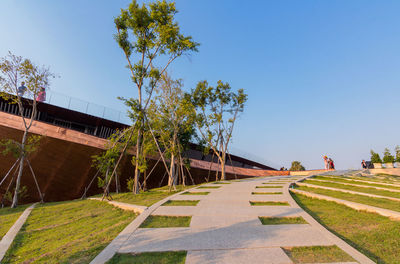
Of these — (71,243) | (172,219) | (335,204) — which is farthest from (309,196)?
(71,243)

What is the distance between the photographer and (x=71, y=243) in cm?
322

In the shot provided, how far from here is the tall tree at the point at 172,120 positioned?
1168cm

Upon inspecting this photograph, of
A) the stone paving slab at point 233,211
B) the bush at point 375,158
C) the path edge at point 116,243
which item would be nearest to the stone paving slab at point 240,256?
the path edge at point 116,243

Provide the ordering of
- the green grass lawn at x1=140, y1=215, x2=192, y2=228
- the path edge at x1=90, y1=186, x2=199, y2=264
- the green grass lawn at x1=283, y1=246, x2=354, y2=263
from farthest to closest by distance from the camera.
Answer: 1. the green grass lawn at x1=140, y1=215, x2=192, y2=228
2. the path edge at x1=90, y1=186, x2=199, y2=264
3. the green grass lawn at x1=283, y1=246, x2=354, y2=263

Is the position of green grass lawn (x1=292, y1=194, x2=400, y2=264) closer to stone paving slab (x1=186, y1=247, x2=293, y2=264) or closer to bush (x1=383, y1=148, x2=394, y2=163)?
stone paving slab (x1=186, y1=247, x2=293, y2=264)

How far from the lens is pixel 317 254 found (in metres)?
2.47

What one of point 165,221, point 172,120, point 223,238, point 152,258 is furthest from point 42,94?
point 223,238

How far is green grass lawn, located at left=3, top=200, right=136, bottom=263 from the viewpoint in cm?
276

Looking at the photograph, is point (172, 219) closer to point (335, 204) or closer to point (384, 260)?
point (384, 260)

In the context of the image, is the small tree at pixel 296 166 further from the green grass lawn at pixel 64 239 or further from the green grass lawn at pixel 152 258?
the green grass lawn at pixel 152 258

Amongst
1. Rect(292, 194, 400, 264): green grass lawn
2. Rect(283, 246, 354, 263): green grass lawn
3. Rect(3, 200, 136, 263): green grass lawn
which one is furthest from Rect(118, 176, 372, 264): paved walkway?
Rect(3, 200, 136, 263): green grass lawn

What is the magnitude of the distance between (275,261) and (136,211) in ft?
12.2

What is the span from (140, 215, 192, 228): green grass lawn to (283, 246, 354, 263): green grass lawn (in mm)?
1912

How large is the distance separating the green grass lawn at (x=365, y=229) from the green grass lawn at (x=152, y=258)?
2.38 meters
